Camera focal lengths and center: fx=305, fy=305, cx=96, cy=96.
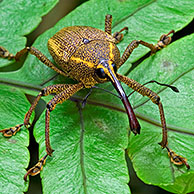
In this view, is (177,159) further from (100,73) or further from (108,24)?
(108,24)

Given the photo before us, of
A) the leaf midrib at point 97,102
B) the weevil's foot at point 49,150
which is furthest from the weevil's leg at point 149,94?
the weevil's foot at point 49,150

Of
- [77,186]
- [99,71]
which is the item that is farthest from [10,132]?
[99,71]

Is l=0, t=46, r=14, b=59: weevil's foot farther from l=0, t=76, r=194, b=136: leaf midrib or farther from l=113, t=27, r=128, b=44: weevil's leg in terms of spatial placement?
l=113, t=27, r=128, b=44: weevil's leg

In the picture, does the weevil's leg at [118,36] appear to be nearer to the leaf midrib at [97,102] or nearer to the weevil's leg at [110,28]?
the weevil's leg at [110,28]

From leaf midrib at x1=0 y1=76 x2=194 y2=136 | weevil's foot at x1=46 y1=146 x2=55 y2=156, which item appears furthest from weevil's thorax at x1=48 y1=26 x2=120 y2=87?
weevil's foot at x1=46 y1=146 x2=55 y2=156

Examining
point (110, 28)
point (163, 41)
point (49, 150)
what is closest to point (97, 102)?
point (49, 150)

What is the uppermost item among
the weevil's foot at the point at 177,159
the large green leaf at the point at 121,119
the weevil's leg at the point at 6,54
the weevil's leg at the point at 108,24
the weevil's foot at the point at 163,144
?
the weevil's leg at the point at 6,54

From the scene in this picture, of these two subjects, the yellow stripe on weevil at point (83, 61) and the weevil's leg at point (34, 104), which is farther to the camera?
the yellow stripe on weevil at point (83, 61)
